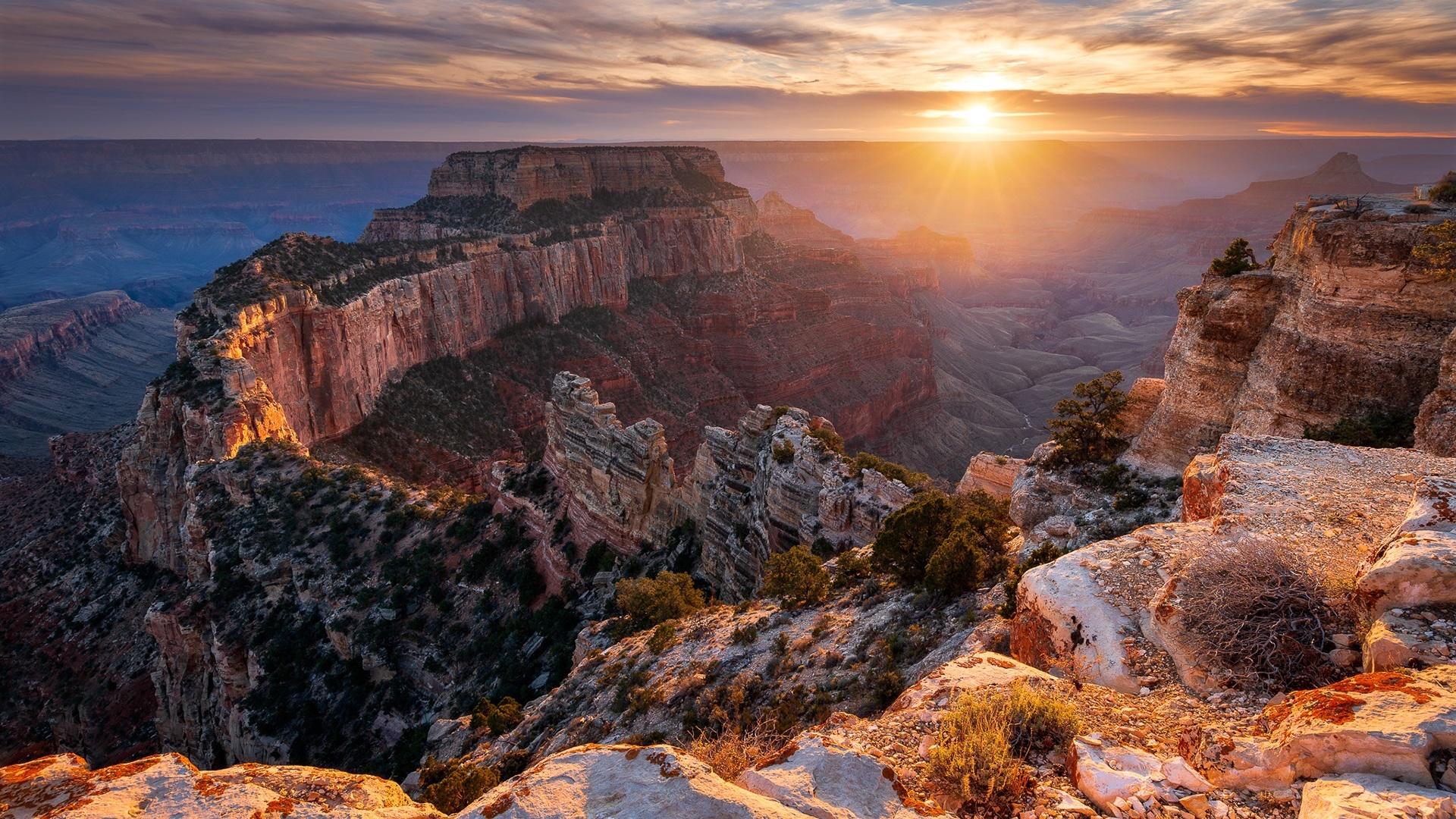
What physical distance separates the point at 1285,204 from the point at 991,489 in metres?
239

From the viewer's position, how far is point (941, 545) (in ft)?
54.5

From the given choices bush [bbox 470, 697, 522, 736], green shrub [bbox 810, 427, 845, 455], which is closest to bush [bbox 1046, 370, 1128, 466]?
green shrub [bbox 810, 427, 845, 455]

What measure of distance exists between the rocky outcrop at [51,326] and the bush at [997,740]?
6430 inches

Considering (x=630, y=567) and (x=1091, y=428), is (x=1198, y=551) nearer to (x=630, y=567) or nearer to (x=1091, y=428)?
(x=1091, y=428)

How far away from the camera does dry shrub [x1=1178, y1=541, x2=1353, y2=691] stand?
7.91m

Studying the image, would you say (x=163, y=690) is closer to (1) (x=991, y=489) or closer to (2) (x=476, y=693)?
(2) (x=476, y=693)

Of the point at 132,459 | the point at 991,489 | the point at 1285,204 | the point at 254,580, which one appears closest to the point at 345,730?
the point at 254,580

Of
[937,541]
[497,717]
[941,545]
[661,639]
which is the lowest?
[497,717]

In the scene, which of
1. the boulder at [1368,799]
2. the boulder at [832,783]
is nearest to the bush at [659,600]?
the boulder at [832,783]

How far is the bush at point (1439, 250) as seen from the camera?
16.1m

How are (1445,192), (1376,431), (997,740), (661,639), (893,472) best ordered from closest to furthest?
(997,740)
(1376,431)
(661,639)
(1445,192)
(893,472)

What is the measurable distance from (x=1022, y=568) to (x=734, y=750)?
8.29m

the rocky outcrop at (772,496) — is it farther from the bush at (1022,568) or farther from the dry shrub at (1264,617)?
the dry shrub at (1264,617)

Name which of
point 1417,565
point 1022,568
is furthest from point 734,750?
point 1417,565
